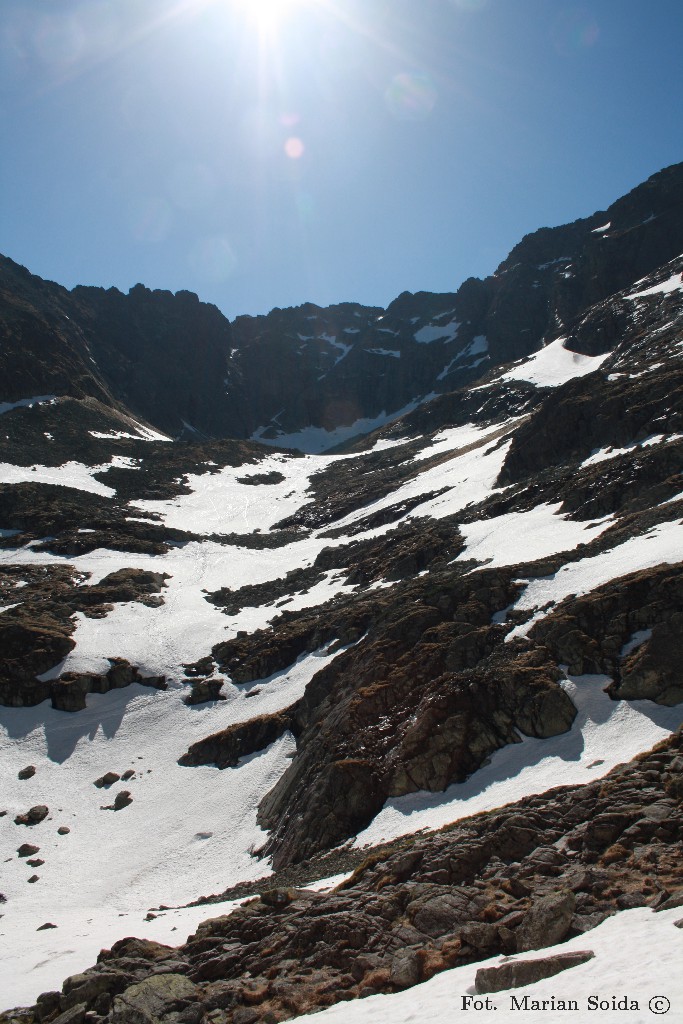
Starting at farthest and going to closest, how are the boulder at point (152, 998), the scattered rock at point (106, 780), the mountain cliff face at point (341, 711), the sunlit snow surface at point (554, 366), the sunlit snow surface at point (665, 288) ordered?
the sunlit snow surface at point (554, 366), the sunlit snow surface at point (665, 288), the scattered rock at point (106, 780), the mountain cliff face at point (341, 711), the boulder at point (152, 998)

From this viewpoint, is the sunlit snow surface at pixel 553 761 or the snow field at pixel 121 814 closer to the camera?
the sunlit snow surface at pixel 553 761

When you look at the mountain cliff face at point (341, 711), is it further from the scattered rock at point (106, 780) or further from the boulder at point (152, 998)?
the scattered rock at point (106, 780)

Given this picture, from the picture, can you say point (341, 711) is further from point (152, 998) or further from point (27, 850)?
point (152, 998)

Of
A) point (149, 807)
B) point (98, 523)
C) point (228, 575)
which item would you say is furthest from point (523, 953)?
point (98, 523)

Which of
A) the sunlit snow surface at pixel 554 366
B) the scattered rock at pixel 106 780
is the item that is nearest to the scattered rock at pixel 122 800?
the scattered rock at pixel 106 780

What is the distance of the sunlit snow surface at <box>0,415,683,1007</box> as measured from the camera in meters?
18.5

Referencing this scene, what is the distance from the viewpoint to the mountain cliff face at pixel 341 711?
37.6 ft

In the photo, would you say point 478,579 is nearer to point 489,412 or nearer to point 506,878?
point 506,878

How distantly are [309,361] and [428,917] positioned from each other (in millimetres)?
196606

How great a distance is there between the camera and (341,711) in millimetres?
26250

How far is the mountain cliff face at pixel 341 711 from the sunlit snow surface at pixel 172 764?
148 mm

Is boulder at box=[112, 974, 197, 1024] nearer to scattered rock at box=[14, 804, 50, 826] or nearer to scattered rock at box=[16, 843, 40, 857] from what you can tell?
scattered rock at box=[16, 843, 40, 857]

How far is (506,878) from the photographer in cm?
1166

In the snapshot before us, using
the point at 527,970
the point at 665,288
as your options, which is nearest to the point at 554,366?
the point at 665,288
